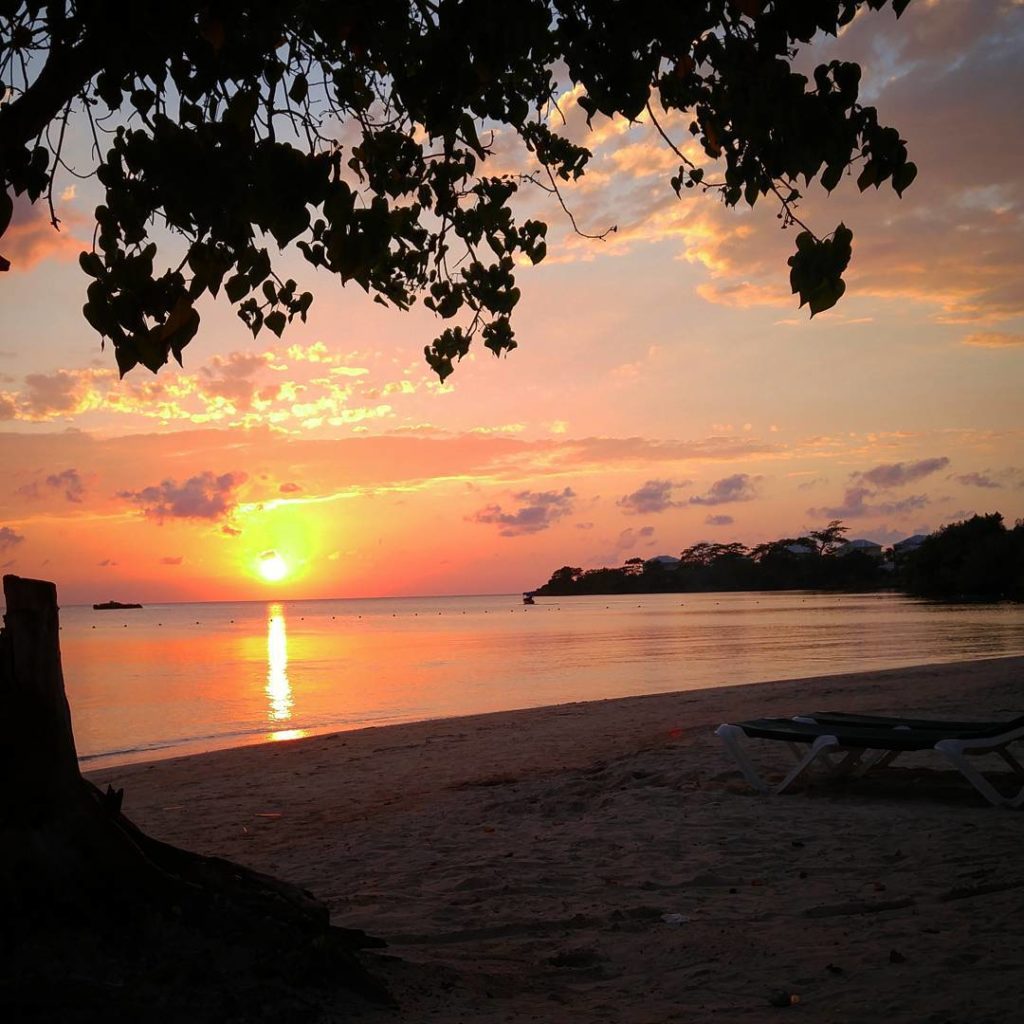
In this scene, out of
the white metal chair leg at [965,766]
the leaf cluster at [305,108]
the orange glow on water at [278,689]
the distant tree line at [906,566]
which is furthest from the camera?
the distant tree line at [906,566]

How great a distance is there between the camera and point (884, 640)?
37.0 meters

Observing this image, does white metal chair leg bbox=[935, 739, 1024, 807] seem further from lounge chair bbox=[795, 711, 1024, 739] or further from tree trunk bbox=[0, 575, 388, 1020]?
tree trunk bbox=[0, 575, 388, 1020]

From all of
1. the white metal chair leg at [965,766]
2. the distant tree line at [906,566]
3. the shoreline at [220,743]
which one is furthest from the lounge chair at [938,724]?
the distant tree line at [906,566]

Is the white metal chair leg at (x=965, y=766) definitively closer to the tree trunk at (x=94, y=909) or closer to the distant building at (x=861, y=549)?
the tree trunk at (x=94, y=909)

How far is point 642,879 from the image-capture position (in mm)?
5539

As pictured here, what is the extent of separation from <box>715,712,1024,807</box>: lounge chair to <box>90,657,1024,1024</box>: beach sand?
0.72 feet

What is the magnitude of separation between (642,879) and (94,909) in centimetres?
321

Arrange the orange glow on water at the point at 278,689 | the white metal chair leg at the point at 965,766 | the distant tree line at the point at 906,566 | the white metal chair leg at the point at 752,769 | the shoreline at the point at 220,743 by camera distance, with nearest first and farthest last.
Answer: the white metal chair leg at the point at 965,766, the white metal chair leg at the point at 752,769, the shoreline at the point at 220,743, the orange glow on water at the point at 278,689, the distant tree line at the point at 906,566

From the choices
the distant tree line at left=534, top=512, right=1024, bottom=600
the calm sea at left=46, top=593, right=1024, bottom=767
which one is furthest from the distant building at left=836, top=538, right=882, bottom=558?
the calm sea at left=46, top=593, right=1024, bottom=767

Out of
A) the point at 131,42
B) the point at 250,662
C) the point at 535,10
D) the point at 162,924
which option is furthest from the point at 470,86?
the point at 250,662

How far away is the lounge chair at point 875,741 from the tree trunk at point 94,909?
15.3ft

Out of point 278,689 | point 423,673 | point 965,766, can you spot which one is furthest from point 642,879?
point 423,673

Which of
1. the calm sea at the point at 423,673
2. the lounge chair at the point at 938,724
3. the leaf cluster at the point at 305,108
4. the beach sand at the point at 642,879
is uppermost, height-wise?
the leaf cluster at the point at 305,108

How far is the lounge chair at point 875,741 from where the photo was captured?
684 cm
